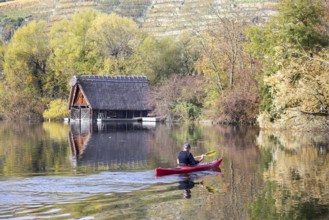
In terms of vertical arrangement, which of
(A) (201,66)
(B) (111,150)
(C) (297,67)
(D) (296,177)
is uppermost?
(A) (201,66)

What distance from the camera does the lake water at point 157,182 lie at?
65.4 ft

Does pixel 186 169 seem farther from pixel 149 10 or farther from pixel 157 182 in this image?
pixel 149 10

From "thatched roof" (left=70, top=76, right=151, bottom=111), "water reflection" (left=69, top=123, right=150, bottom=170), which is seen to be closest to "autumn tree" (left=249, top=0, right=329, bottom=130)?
"water reflection" (left=69, top=123, right=150, bottom=170)

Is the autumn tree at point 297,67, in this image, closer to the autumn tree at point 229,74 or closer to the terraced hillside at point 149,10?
the autumn tree at point 229,74

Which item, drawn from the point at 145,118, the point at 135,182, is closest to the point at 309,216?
the point at 135,182

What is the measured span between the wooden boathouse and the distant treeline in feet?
8.13

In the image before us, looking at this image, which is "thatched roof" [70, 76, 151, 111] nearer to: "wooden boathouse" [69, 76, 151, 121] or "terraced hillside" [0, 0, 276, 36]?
"wooden boathouse" [69, 76, 151, 121]

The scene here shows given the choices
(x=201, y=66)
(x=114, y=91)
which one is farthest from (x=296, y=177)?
(x=114, y=91)

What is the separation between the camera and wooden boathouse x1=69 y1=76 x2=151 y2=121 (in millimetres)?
81062

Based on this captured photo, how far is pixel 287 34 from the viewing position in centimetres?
4988

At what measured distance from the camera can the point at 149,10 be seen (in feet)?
504

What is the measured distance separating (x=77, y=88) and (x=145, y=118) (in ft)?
32.7

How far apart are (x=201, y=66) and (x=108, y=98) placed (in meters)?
14.0

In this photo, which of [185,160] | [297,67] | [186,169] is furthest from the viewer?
A: [297,67]
